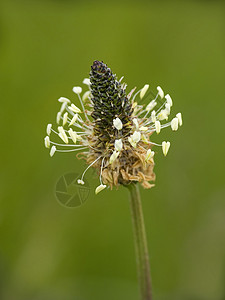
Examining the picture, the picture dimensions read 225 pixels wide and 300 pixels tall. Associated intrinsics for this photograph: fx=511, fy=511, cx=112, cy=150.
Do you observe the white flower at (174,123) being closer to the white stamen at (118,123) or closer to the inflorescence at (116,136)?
the inflorescence at (116,136)

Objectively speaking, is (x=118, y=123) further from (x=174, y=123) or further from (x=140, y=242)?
(x=140, y=242)

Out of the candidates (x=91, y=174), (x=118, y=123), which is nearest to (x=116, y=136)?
(x=118, y=123)

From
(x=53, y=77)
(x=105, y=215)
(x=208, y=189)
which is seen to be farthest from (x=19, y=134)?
(x=208, y=189)

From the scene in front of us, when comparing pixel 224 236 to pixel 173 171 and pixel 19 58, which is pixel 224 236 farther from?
pixel 19 58

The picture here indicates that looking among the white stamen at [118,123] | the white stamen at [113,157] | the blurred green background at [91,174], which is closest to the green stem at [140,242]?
the white stamen at [113,157]

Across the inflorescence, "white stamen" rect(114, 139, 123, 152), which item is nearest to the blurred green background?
the inflorescence

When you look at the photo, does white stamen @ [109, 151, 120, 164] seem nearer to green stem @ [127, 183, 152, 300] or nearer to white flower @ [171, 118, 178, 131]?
green stem @ [127, 183, 152, 300]
